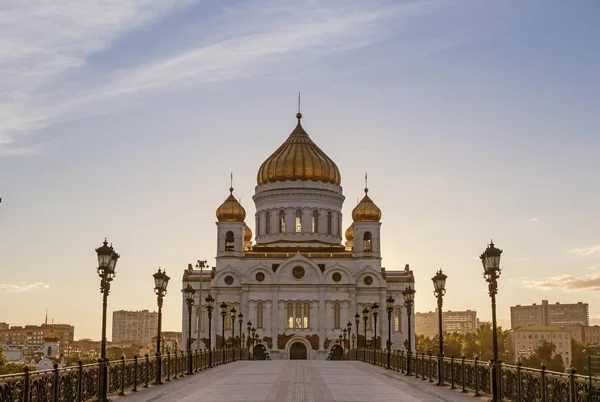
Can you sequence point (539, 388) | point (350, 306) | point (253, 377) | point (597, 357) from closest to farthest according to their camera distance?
point (597, 357) → point (539, 388) → point (253, 377) → point (350, 306)

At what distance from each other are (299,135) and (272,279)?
1919cm

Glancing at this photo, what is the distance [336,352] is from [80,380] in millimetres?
59481

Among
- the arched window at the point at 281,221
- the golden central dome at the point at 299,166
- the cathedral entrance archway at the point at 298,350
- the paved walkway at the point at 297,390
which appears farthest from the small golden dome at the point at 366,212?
the paved walkway at the point at 297,390

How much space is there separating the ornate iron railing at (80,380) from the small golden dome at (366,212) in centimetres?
5334

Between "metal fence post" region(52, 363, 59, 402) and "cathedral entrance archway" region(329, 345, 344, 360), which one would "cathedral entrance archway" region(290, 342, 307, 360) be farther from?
"metal fence post" region(52, 363, 59, 402)

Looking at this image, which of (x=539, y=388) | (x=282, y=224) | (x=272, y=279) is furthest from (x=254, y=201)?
(x=539, y=388)

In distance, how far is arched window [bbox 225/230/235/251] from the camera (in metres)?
82.1

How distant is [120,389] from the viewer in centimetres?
2230

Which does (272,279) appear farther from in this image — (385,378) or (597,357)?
(597,357)

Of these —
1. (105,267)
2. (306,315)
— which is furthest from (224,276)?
(105,267)

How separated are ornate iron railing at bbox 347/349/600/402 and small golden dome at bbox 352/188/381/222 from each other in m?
48.5

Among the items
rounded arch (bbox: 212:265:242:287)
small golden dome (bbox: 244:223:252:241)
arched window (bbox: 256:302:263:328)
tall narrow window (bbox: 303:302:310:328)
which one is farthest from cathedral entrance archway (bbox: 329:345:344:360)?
small golden dome (bbox: 244:223:252:241)

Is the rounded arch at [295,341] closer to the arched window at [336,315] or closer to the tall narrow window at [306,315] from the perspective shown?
the tall narrow window at [306,315]

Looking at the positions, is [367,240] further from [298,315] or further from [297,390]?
[297,390]
